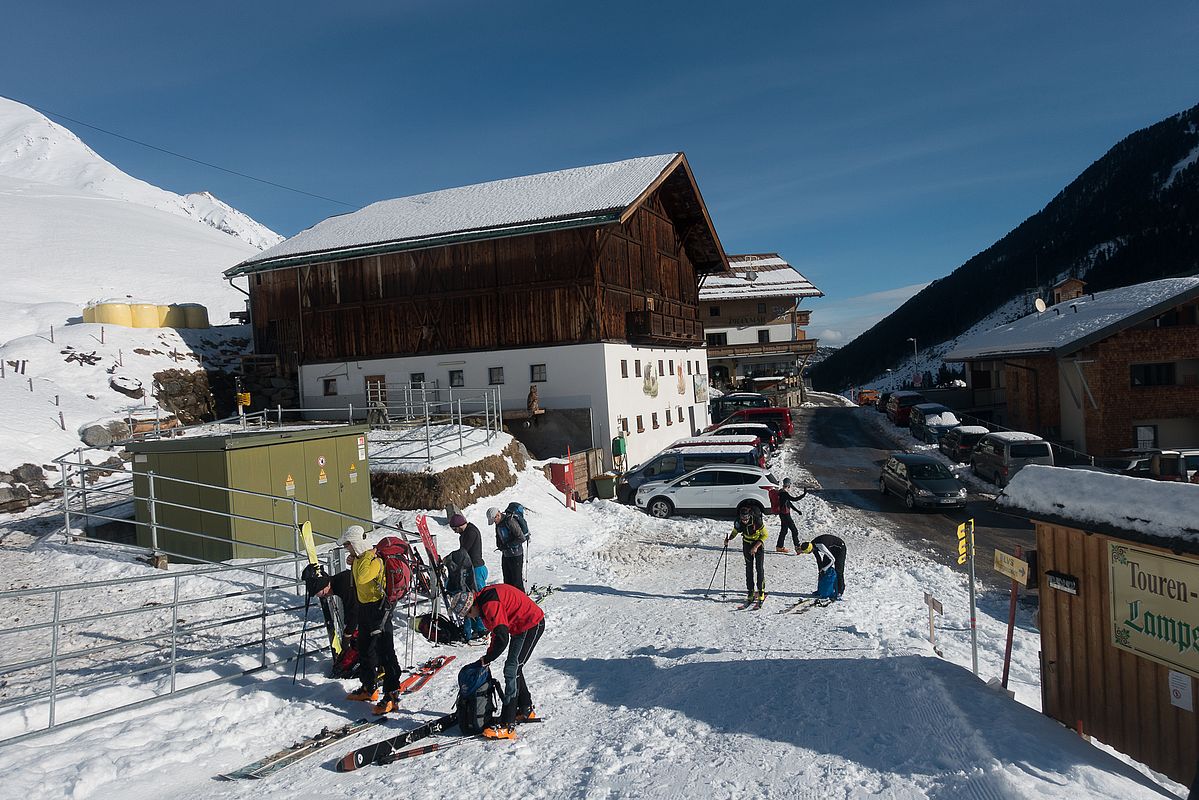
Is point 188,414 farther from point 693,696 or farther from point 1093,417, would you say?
point 1093,417

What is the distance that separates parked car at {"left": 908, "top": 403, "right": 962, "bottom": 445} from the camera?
3312 cm

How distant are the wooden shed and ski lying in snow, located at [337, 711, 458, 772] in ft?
19.7

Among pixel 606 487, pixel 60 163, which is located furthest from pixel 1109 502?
pixel 60 163

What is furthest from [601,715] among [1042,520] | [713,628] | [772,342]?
[772,342]

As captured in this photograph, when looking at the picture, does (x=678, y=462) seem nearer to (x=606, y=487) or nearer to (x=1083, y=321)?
(x=606, y=487)

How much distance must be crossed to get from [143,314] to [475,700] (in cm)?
3303

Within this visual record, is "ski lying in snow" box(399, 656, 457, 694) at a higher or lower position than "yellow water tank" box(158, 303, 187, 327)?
lower

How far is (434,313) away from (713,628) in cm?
1929

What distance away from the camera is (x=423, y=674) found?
8398 millimetres

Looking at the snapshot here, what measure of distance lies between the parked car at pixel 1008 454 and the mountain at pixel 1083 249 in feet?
281

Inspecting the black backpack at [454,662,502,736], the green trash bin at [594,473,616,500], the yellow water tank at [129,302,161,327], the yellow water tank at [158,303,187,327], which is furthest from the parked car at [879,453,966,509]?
the yellow water tank at [129,302,161,327]

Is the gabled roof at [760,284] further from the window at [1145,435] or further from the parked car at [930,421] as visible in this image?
the window at [1145,435]

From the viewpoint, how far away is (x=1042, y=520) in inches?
270

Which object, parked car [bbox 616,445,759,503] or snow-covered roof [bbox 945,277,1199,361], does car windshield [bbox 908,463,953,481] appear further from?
snow-covered roof [bbox 945,277,1199,361]
